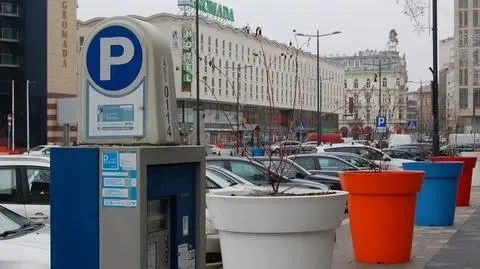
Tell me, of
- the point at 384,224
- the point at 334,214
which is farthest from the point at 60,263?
the point at 384,224

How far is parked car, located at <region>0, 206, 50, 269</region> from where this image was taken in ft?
18.9

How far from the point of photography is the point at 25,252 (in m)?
5.86

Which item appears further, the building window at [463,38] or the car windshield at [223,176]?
the building window at [463,38]

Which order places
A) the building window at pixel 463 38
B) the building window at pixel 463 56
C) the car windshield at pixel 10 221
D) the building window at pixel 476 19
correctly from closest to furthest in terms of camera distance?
1. the car windshield at pixel 10 221
2. the building window at pixel 463 56
3. the building window at pixel 463 38
4. the building window at pixel 476 19

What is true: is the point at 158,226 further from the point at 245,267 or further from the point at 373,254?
the point at 373,254

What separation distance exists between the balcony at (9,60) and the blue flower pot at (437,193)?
2740 inches

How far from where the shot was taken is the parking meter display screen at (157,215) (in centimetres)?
429

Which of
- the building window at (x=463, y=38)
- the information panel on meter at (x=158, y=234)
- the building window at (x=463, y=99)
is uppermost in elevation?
the building window at (x=463, y=38)

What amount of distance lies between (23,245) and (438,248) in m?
6.22

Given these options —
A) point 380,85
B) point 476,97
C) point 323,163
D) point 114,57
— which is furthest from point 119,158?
point 476,97

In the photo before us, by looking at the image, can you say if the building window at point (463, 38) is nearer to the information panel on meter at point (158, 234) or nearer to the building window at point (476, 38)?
the building window at point (476, 38)

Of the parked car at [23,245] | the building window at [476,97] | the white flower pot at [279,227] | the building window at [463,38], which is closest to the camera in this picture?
the white flower pot at [279,227]

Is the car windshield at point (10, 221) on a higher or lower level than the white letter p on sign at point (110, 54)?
lower

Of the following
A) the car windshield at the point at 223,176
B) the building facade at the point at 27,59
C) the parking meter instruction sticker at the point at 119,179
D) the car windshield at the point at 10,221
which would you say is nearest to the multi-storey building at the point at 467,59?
the building facade at the point at 27,59
